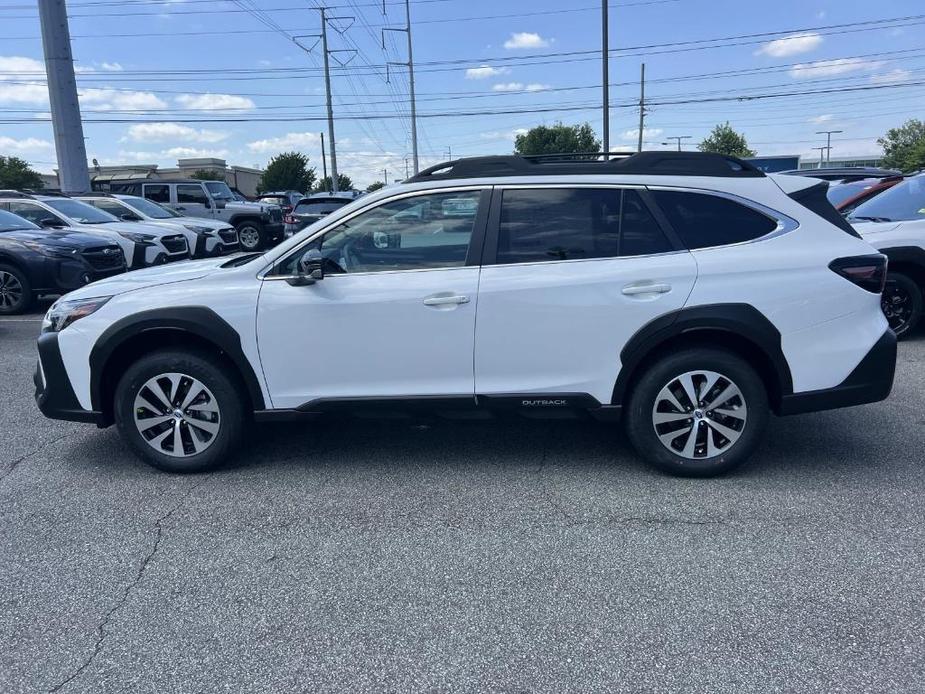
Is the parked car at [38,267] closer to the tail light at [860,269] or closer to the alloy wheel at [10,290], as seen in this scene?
the alloy wheel at [10,290]

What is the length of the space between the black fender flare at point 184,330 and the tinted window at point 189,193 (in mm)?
18341

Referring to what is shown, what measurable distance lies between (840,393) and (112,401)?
4324mm

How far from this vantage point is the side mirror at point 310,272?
13.8 ft

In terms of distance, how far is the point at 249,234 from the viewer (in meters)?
21.3

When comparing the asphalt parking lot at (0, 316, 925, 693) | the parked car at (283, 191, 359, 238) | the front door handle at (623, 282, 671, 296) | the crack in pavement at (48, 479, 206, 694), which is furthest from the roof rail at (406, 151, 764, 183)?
the parked car at (283, 191, 359, 238)

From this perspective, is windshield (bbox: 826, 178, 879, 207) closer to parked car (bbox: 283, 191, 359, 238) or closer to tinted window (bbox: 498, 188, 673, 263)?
tinted window (bbox: 498, 188, 673, 263)

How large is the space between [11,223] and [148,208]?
17.8 feet

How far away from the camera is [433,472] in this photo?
4.52 m

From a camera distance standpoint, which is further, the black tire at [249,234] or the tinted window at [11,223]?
the black tire at [249,234]

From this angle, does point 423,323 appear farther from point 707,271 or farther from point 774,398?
point 774,398

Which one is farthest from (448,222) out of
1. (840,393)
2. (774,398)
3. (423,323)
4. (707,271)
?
(840,393)

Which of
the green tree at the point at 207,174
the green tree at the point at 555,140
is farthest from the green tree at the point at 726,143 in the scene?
the green tree at the point at 207,174

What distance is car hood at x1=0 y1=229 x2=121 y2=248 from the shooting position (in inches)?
416

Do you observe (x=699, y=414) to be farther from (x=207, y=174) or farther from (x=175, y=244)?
(x=207, y=174)
